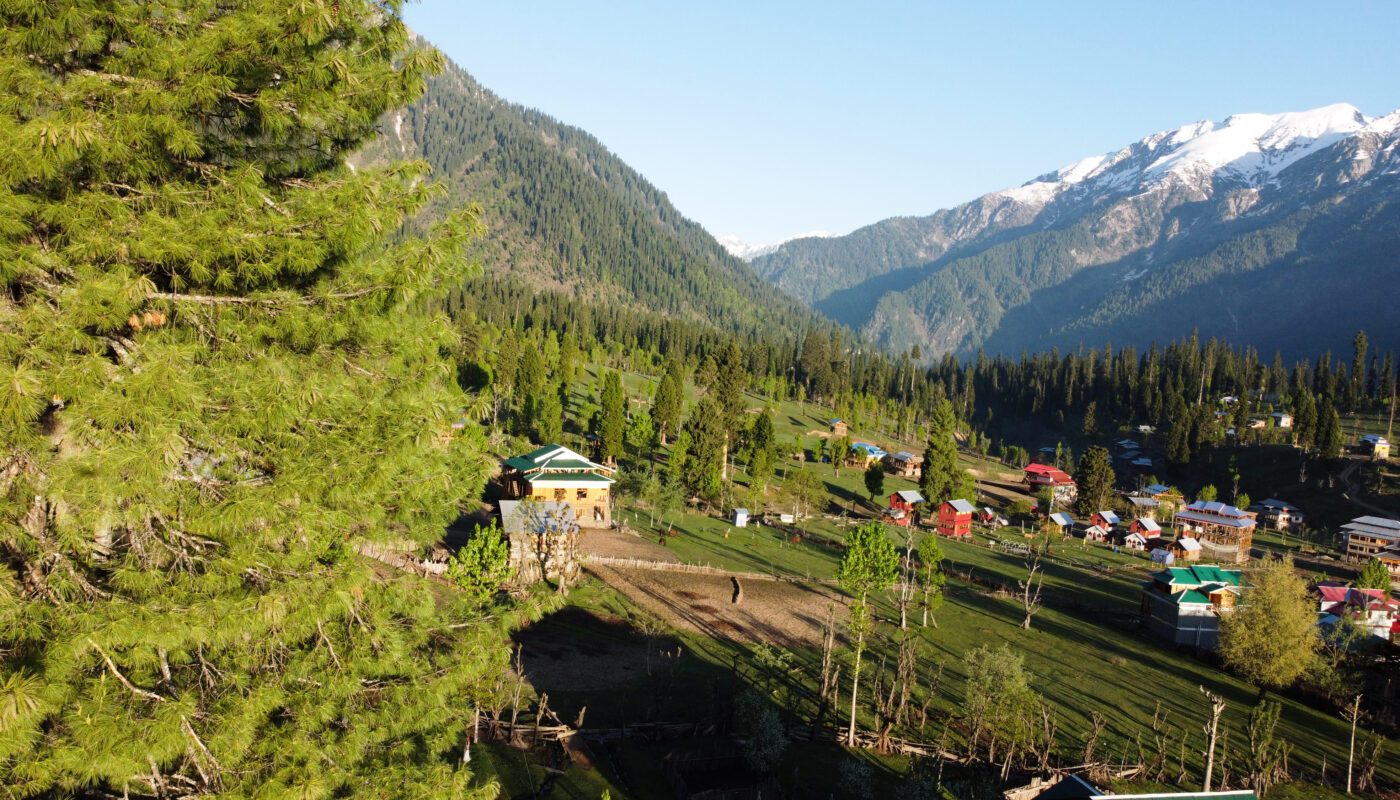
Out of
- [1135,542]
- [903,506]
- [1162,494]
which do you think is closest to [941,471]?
[903,506]

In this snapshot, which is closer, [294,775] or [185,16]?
[294,775]

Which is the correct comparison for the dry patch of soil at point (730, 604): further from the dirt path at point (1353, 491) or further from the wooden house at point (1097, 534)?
the dirt path at point (1353, 491)

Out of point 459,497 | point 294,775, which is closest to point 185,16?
point 459,497

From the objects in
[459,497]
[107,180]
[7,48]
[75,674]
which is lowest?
[75,674]

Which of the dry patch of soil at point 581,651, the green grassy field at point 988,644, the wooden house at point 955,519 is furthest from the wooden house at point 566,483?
the wooden house at point 955,519

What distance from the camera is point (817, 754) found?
90.6 ft

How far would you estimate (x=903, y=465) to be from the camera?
10450 cm

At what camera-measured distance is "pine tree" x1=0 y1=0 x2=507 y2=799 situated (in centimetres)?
677

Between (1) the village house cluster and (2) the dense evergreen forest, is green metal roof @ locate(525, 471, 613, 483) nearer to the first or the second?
(1) the village house cluster

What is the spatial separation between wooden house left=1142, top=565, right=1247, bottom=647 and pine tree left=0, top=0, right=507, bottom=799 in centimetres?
4872

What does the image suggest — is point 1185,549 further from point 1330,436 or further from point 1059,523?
point 1330,436

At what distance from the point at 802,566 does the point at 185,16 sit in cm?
4901

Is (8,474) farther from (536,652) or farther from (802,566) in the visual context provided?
(802,566)

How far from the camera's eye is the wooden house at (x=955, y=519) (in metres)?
75.7
